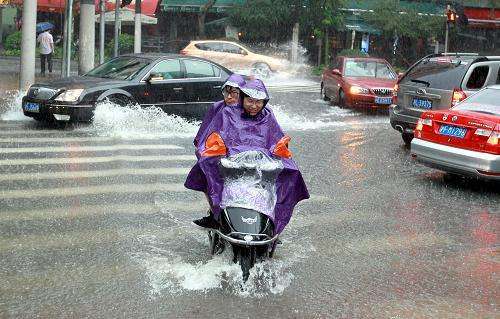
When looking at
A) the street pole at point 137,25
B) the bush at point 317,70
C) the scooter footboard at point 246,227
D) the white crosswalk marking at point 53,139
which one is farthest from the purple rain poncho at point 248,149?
the bush at point 317,70

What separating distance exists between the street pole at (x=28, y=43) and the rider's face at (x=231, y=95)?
43.1 feet

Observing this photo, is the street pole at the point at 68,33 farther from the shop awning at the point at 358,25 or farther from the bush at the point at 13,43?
the shop awning at the point at 358,25

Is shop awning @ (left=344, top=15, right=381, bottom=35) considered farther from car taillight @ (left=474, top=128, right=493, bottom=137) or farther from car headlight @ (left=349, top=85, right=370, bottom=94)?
car taillight @ (left=474, top=128, right=493, bottom=137)

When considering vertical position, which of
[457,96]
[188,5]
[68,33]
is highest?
[188,5]

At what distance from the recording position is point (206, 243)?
6930 mm

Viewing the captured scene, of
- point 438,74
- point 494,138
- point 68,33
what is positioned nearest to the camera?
point 494,138

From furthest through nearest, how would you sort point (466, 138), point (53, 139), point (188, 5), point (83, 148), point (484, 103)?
point (188, 5)
point (53, 139)
point (83, 148)
point (484, 103)
point (466, 138)

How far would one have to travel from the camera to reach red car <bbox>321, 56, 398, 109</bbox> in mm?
19531

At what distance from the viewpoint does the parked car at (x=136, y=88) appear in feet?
45.0

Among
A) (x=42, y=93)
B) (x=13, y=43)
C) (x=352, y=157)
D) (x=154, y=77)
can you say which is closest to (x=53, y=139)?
(x=42, y=93)

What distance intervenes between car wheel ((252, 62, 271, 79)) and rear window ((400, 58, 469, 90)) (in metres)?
16.6

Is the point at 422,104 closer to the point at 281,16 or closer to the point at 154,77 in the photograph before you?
the point at 154,77

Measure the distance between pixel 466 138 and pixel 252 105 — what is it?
466 centimetres

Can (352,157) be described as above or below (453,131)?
below
